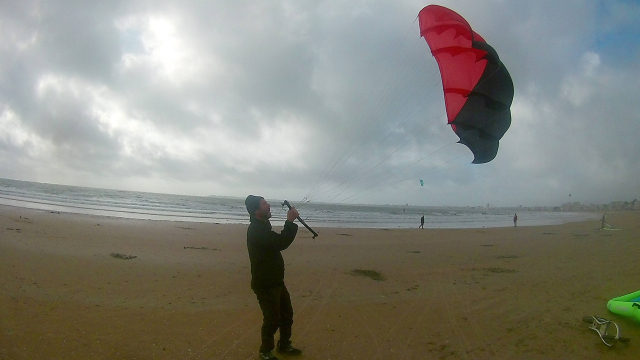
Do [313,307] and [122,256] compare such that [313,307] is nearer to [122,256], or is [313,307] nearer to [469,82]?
[469,82]

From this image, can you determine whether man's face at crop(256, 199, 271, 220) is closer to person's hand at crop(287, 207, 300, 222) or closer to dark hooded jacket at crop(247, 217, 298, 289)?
dark hooded jacket at crop(247, 217, 298, 289)

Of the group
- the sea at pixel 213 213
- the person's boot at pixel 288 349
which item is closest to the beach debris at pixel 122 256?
the sea at pixel 213 213

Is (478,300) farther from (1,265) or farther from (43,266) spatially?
(1,265)

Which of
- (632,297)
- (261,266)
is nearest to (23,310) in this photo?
(261,266)

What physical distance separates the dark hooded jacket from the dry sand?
3.23ft

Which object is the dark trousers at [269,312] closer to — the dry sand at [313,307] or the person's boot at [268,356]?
the person's boot at [268,356]

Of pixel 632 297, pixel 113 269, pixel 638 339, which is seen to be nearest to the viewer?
pixel 638 339

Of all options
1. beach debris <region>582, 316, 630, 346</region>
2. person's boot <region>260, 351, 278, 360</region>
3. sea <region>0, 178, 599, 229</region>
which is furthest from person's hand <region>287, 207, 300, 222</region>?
sea <region>0, 178, 599, 229</region>

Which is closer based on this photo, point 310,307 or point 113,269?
point 310,307

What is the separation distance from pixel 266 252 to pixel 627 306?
5.11 m

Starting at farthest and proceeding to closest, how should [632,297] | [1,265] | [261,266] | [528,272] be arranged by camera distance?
1. [528,272]
2. [1,265]
3. [632,297]
4. [261,266]

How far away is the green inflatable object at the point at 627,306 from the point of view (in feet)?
14.4

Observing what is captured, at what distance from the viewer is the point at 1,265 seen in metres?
6.50

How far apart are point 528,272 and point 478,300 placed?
3.30m
